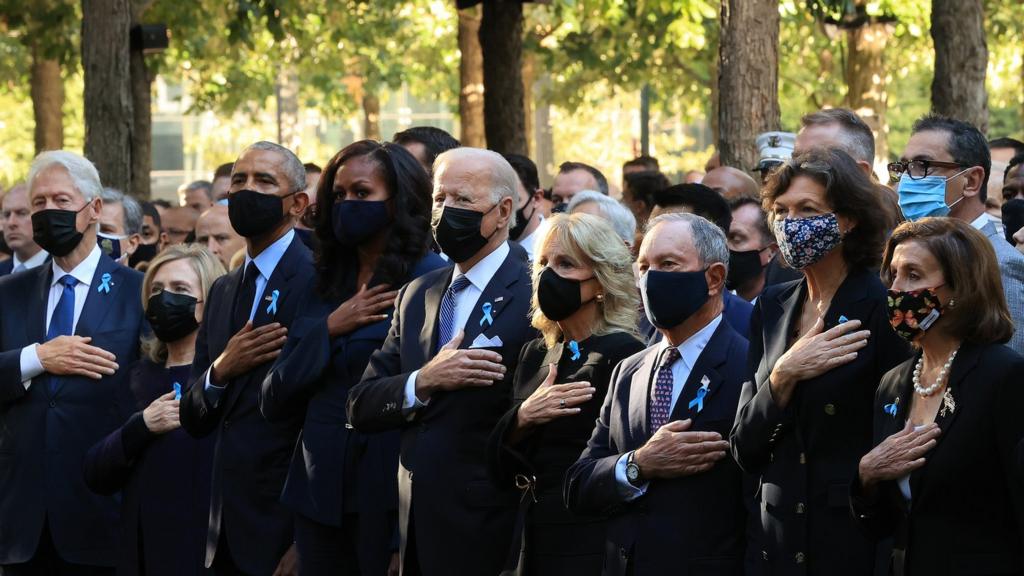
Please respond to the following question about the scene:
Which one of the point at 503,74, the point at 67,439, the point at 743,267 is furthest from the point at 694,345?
the point at 503,74

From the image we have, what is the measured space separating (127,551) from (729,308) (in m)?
3.32

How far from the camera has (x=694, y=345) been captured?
251 inches

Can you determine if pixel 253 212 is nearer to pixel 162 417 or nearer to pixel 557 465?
pixel 162 417

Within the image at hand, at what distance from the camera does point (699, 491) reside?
616cm

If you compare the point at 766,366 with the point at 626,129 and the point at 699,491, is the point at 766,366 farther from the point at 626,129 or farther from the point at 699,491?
the point at 626,129

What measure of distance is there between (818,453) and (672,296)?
798 millimetres

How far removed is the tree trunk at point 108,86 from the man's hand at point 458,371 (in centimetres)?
1079

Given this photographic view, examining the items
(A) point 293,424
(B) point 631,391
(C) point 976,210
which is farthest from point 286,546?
(C) point 976,210

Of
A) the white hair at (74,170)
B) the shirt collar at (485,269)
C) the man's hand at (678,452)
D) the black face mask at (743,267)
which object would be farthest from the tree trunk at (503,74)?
the man's hand at (678,452)

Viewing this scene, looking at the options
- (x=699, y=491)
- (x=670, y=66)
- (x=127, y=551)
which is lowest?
(x=127, y=551)

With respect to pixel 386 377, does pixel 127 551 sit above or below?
below

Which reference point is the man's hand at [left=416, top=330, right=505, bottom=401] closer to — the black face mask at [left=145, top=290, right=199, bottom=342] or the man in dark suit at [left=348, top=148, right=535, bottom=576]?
the man in dark suit at [left=348, top=148, right=535, bottom=576]

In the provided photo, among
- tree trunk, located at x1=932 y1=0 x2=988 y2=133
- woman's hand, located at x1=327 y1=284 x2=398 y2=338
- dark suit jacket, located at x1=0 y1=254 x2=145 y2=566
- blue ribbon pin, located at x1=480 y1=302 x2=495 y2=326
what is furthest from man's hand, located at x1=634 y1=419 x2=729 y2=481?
tree trunk, located at x1=932 y1=0 x2=988 y2=133

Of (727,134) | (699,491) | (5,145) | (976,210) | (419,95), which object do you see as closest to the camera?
(699,491)
